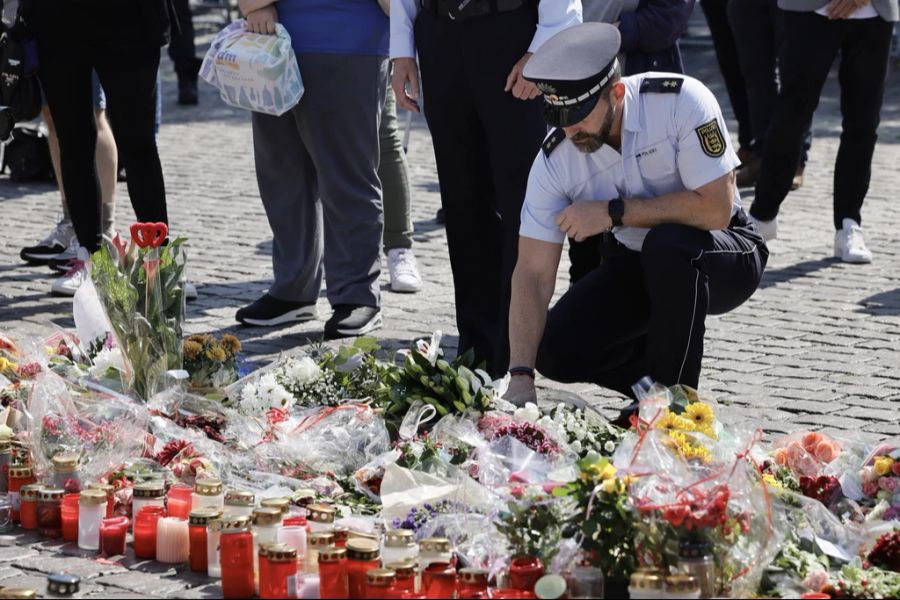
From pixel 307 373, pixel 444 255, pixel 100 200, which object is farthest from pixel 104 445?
pixel 444 255

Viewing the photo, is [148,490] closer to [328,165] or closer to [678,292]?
[678,292]

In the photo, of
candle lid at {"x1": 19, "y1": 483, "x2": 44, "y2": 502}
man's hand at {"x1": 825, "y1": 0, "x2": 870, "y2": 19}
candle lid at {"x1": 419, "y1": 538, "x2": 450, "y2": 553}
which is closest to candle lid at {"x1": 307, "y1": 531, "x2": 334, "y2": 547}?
candle lid at {"x1": 419, "y1": 538, "x2": 450, "y2": 553}

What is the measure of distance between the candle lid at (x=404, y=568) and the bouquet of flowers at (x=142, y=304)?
62.1 inches

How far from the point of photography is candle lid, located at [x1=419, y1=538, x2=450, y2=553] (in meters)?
3.33

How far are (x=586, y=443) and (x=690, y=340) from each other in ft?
1.76

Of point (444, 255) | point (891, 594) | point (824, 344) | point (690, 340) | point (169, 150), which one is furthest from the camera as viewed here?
point (169, 150)

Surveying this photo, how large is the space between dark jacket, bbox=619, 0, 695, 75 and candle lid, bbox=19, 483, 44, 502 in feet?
9.21

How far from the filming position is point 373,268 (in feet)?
20.2

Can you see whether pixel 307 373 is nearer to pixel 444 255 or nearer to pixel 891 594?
pixel 891 594

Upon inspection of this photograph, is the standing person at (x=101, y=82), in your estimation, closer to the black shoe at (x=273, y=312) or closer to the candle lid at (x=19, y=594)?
the black shoe at (x=273, y=312)

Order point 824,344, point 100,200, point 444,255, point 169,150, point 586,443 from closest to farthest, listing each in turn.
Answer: point 586,443, point 824,344, point 100,200, point 444,255, point 169,150

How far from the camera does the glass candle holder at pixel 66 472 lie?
401 cm

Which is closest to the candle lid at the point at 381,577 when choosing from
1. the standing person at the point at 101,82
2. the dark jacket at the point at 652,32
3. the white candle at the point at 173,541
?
the white candle at the point at 173,541

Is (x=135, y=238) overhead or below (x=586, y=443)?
overhead
